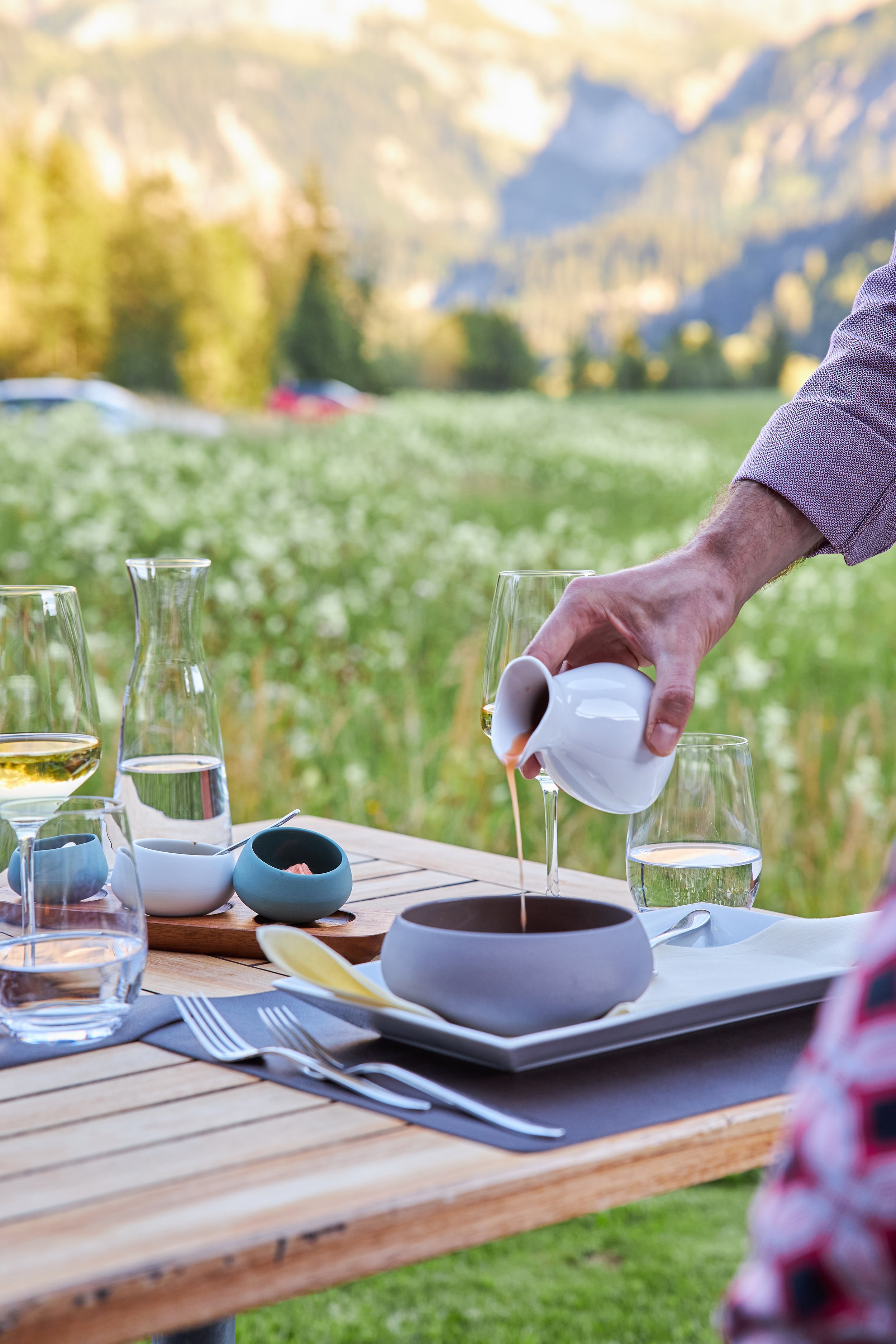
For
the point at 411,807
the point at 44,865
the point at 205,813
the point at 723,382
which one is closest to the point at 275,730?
the point at 411,807

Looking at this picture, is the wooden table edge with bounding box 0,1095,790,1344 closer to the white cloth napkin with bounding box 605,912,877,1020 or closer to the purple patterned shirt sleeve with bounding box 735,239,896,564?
the white cloth napkin with bounding box 605,912,877,1020

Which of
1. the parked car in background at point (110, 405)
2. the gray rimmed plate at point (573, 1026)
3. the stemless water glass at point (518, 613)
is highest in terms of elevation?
the parked car in background at point (110, 405)

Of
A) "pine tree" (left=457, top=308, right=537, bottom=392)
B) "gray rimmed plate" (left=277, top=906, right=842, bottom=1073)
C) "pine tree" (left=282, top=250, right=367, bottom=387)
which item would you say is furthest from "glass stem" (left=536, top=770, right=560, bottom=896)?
"pine tree" (left=282, top=250, right=367, bottom=387)

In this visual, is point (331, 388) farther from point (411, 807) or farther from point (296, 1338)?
point (296, 1338)

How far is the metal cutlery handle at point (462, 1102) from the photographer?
0.74m

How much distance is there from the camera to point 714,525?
4.45 ft

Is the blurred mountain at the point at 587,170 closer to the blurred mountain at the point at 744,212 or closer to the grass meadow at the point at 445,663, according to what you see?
the blurred mountain at the point at 744,212

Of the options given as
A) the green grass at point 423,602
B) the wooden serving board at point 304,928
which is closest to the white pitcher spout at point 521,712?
the wooden serving board at point 304,928

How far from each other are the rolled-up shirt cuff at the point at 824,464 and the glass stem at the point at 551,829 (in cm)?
41

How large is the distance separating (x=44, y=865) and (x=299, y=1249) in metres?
0.34

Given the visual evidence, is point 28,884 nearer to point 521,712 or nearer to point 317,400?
point 521,712

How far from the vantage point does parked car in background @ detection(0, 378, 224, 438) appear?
10.1m

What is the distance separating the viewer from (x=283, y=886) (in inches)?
47.6

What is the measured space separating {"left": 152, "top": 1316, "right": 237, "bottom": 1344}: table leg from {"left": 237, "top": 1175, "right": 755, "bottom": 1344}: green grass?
90cm
